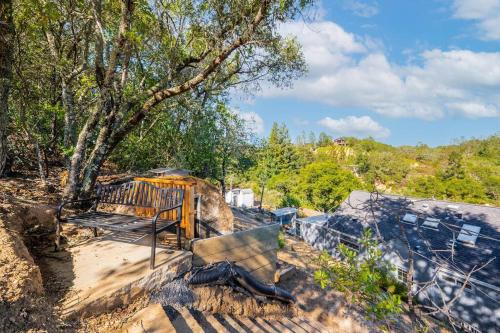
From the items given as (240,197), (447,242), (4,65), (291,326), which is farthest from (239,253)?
(240,197)

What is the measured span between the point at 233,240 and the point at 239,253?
294mm

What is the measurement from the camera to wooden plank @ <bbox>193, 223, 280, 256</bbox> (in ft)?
11.1

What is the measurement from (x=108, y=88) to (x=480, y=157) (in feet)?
184

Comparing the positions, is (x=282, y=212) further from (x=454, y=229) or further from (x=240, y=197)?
(x=454, y=229)

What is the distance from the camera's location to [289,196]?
2864 cm

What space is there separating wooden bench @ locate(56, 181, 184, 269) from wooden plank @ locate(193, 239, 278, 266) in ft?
1.07

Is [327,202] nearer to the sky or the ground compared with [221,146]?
nearer to the ground

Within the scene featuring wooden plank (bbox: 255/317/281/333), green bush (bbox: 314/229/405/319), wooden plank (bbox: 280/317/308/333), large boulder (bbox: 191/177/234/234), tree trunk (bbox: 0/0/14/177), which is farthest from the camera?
large boulder (bbox: 191/177/234/234)

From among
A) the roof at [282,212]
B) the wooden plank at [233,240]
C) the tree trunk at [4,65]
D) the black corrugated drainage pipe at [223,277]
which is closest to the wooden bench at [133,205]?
the wooden plank at [233,240]

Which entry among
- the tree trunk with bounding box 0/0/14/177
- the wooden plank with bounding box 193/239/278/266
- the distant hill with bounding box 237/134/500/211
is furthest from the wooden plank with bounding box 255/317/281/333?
the distant hill with bounding box 237/134/500/211

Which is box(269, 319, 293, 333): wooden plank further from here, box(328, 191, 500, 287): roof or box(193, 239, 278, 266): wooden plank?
box(328, 191, 500, 287): roof

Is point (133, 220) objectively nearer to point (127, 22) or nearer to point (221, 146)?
point (127, 22)

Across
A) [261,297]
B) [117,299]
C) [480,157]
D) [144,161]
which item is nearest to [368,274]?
[261,297]

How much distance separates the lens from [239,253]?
12.7 feet
